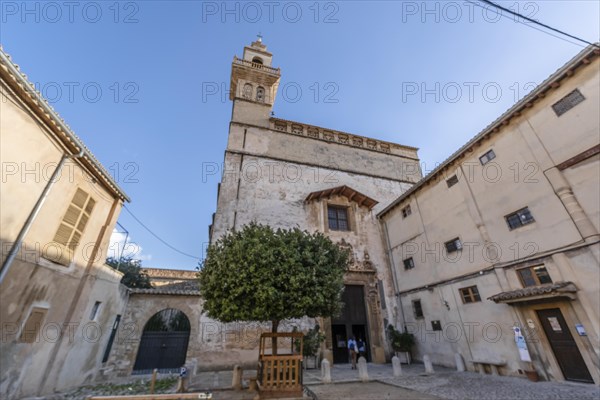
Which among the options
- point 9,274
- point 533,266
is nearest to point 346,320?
point 533,266

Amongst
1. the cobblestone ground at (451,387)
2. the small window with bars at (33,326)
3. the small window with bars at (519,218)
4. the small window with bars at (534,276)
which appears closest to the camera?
the cobblestone ground at (451,387)

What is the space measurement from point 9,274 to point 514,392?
510 inches

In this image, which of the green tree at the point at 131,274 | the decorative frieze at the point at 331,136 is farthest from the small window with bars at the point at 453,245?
the green tree at the point at 131,274

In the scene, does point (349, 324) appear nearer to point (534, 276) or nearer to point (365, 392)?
point (365, 392)

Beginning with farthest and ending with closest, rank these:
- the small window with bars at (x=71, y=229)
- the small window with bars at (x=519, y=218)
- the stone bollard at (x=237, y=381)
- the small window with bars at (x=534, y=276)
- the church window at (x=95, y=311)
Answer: the church window at (x=95, y=311) → the small window with bars at (x=519, y=218) → the small window with bars at (x=534, y=276) → the stone bollard at (x=237, y=381) → the small window with bars at (x=71, y=229)

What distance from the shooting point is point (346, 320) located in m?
A: 13.4

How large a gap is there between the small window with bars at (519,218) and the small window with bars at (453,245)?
2.19 metres

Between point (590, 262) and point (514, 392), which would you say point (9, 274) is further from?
point (590, 262)

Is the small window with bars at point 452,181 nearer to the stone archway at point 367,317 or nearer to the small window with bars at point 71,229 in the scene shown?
the stone archway at point 367,317

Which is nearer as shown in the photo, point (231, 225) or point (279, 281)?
point (279, 281)

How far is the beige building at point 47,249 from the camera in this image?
19.8 feet

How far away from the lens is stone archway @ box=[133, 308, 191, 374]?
1115 cm

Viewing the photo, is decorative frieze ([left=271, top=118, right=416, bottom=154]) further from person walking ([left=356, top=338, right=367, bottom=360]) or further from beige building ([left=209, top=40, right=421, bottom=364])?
person walking ([left=356, top=338, right=367, bottom=360])

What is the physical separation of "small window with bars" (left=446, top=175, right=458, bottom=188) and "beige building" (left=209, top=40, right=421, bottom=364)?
16.8ft
